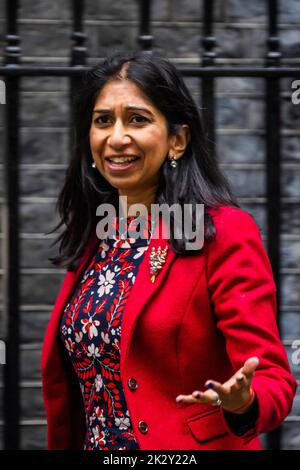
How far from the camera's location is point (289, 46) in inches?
130

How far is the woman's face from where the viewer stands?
7.30ft

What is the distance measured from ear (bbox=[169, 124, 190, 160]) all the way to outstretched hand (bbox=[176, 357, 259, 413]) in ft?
2.26

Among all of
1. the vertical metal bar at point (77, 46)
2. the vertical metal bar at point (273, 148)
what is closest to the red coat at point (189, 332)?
the vertical metal bar at point (273, 148)

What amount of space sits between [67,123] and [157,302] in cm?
128

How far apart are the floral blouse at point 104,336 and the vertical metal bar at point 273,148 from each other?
1.83 feet

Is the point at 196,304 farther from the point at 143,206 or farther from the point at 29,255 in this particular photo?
the point at 29,255

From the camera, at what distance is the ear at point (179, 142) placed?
2.29 meters

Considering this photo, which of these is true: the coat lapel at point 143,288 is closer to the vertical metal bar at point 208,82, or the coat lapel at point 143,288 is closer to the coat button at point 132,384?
the coat button at point 132,384

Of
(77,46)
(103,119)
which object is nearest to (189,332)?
(103,119)

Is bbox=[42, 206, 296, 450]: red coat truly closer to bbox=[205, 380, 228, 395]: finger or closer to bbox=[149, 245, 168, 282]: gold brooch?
bbox=[149, 245, 168, 282]: gold brooch

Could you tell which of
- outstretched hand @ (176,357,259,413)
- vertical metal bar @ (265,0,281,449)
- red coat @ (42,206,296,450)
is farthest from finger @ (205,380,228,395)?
vertical metal bar @ (265,0,281,449)

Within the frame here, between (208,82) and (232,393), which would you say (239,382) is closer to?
(232,393)

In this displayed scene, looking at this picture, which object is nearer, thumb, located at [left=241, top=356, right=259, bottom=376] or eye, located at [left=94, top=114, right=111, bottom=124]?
thumb, located at [left=241, top=356, right=259, bottom=376]
